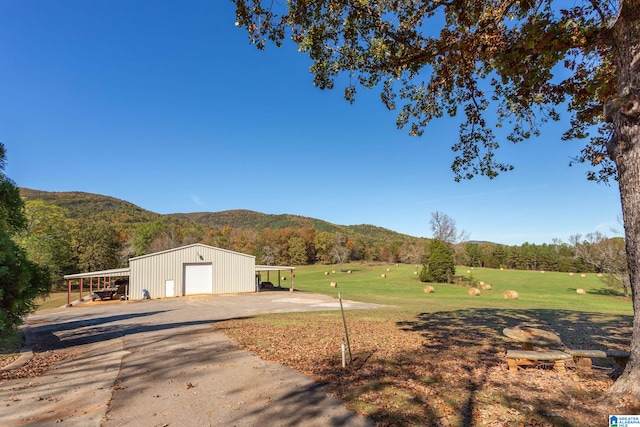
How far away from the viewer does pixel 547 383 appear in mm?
5258

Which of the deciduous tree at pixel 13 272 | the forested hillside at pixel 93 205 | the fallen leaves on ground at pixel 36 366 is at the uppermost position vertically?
the forested hillside at pixel 93 205

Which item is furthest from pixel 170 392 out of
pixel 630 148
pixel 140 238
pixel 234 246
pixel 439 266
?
pixel 234 246

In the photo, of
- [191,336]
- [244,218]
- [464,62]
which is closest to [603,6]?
[464,62]

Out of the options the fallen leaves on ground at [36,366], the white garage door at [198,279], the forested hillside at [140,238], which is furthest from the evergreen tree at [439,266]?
the fallen leaves on ground at [36,366]

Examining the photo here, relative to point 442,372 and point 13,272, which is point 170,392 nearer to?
point 442,372

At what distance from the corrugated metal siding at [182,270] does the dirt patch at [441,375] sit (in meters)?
20.3

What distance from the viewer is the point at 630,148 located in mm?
4598

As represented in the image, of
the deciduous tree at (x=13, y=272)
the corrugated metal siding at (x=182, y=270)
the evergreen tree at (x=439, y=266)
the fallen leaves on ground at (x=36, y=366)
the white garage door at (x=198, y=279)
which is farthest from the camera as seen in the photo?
the evergreen tree at (x=439, y=266)

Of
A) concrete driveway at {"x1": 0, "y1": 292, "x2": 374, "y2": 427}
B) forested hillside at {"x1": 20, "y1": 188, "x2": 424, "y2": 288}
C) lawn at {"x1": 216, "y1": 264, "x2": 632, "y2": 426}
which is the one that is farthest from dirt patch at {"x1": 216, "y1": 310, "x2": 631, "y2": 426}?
forested hillside at {"x1": 20, "y1": 188, "x2": 424, "y2": 288}

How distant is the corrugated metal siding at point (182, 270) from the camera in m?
27.5

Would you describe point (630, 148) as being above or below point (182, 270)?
above

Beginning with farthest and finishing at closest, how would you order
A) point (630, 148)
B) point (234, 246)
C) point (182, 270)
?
1. point (234, 246)
2. point (182, 270)
3. point (630, 148)

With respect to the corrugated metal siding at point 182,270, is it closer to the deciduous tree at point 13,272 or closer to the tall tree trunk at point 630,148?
the deciduous tree at point 13,272

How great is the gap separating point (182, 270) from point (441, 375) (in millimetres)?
27486
